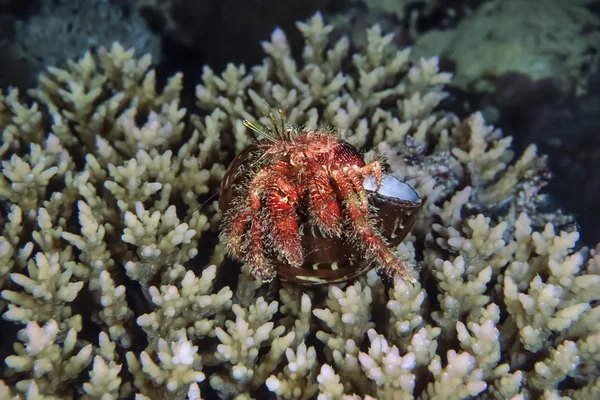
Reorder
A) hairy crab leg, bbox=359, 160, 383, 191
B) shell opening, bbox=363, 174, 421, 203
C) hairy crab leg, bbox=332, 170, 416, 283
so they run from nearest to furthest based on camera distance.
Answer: hairy crab leg, bbox=332, 170, 416, 283 → hairy crab leg, bbox=359, 160, 383, 191 → shell opening, bbox=363, 174, 421, 203

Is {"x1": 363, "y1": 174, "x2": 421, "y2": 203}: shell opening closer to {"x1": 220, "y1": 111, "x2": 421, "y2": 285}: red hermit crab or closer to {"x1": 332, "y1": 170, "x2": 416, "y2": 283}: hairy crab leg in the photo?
{"x1": 220, "y1": 111, "x2": 421, "y2": 285}: red hermit crab

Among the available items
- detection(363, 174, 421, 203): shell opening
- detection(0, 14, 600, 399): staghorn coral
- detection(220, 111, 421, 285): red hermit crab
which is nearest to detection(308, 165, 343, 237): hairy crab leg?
detection(220, 111, 421, 285): red hermit crab

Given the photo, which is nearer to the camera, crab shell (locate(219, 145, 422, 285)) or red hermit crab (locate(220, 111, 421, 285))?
red hermit crab (locate(220, 111, 421, 285))

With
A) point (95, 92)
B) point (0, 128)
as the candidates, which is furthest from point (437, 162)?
point (0, 128)

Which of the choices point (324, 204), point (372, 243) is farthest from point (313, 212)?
point (372, 243)

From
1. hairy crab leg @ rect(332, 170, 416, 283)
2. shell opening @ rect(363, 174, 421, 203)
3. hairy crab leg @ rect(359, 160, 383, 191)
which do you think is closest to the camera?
hairy crab leg @ rect(332, 170, 416, 283)

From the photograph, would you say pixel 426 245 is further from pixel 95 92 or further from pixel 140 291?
pixel 95 92

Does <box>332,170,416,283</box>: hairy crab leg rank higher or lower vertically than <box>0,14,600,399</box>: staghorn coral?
higher
